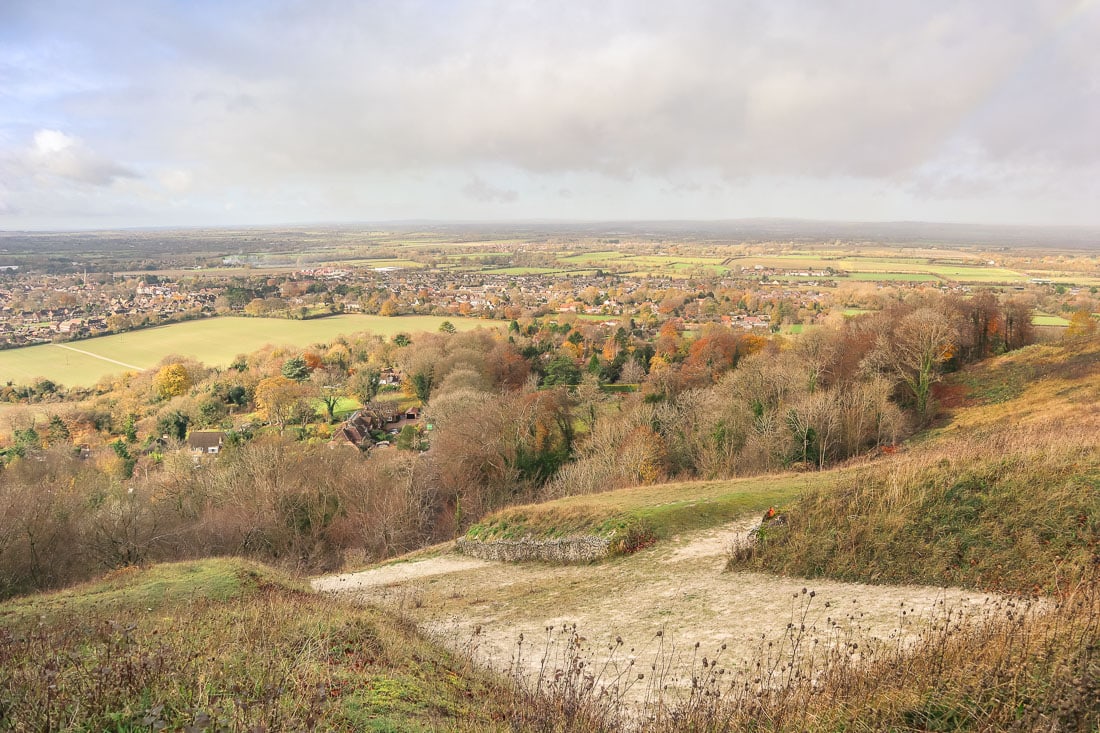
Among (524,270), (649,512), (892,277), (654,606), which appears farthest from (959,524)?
(524,270)

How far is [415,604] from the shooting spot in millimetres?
12984

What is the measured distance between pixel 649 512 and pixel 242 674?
12548mm

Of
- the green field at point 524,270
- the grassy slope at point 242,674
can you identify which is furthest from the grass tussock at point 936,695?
the green field at point 524,270

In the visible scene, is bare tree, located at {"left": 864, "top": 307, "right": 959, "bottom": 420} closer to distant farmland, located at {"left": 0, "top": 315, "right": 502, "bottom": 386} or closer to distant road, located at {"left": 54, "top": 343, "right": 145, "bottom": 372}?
distant farmland, located at {"left": 0, "top": 315, "right": 502, "bottom": 386}

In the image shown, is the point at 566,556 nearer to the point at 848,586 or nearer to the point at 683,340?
the point at 848,586

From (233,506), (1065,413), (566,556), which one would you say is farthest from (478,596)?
(1065,413)

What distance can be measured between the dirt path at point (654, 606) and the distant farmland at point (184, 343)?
61.8 metres

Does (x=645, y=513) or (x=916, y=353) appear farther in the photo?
(x=916, y=353)

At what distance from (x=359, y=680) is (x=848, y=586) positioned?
846 cm

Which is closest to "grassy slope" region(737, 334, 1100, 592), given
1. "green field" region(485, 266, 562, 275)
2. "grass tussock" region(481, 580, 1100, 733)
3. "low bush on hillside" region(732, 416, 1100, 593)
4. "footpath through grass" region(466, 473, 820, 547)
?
"low bush on hillside" region(732, 416, 1100, 593)

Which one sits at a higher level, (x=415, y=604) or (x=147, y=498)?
(x=415, y=604)

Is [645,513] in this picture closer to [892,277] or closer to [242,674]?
[242,674]

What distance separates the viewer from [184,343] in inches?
2849

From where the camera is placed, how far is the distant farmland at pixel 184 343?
59.9m
